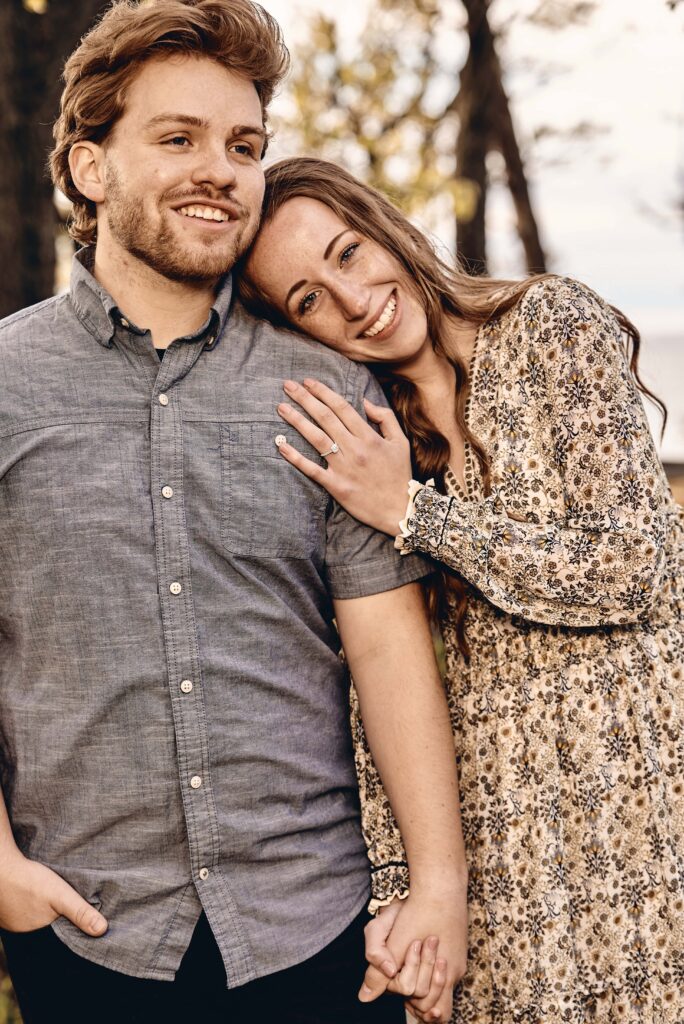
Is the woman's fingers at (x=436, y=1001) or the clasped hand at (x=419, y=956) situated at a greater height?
the clasped hand at (x=419, y=956)

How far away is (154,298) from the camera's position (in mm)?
2502

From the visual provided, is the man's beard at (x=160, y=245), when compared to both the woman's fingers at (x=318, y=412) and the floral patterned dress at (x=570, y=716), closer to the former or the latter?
the woman's fingers at (x=318, y=412)

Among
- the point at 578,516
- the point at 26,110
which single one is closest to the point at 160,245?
the point at 578,516

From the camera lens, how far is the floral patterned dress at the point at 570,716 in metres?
2.43

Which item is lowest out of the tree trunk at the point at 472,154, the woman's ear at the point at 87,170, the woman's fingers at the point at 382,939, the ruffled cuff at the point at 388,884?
the woman's fingers at the point at 382,939

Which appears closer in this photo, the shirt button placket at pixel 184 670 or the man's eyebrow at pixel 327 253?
the shirt button placket at pixel 184 670

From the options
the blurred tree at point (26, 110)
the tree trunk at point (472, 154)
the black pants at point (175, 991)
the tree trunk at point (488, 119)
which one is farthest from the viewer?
the tree trunk at point (472, 154)

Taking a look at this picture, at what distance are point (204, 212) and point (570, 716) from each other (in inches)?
55.9

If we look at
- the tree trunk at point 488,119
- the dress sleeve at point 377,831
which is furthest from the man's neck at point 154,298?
the tree trunk at point 488,119

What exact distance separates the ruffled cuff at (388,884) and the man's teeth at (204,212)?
153cm

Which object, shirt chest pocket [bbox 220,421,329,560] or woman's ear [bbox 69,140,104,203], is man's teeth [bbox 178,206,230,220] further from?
shirt chest pocket [bbox 220,421,329,560]

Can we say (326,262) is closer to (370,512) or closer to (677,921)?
(370,512)

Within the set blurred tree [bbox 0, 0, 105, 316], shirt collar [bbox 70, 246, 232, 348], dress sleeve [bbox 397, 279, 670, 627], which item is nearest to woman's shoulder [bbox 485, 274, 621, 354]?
dress sleeve [bbox 397, 279, 670, 627]

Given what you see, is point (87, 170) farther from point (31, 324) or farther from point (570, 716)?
point (570, 716)
